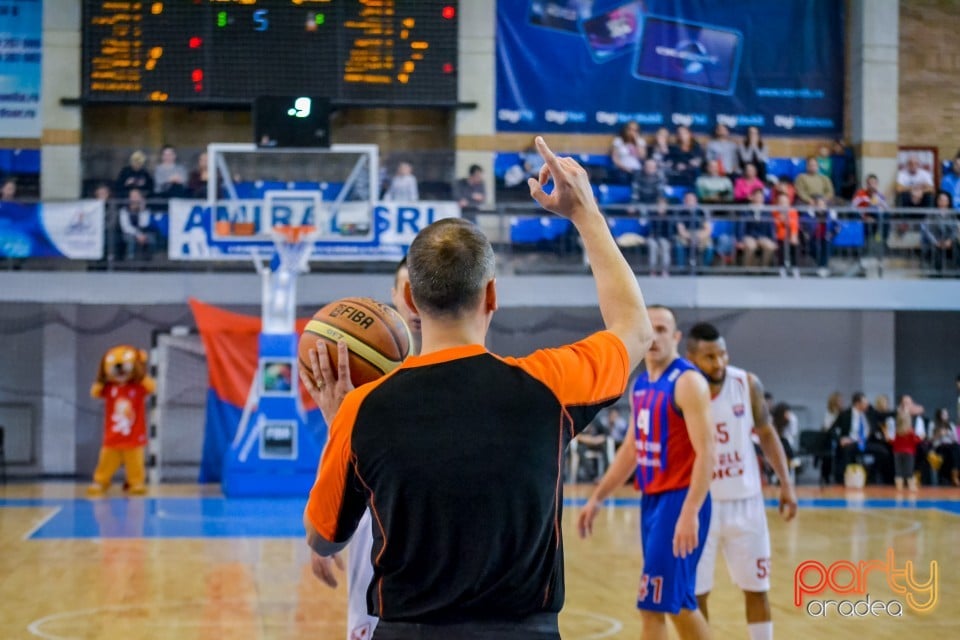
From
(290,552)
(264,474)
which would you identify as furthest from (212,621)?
(264,474)

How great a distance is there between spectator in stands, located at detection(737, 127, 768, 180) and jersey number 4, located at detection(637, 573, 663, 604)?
13693 millimetres

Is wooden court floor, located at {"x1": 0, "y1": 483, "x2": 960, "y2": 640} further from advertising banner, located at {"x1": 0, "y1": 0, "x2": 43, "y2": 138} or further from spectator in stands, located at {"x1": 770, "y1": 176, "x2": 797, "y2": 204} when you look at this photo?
advertising banner, located at {"x1": 0, "y1": 0, "x2": 43, "y2": 138}

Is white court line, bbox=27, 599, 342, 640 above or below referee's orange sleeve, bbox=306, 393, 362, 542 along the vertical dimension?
below

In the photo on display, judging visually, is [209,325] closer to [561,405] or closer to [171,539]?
[171,539]

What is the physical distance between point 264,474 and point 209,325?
2.28 meters

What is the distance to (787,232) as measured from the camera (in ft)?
55.2

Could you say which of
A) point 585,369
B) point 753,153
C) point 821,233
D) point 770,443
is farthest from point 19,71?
point 585,369

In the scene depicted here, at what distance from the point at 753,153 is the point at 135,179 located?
8.97 m

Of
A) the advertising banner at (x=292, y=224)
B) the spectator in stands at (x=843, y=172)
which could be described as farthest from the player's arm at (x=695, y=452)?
the spectator in stands at (x=843, y=172)

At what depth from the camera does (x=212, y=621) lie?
7.17 metres

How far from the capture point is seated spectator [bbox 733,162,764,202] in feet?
57.9

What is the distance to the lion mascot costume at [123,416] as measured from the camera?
14.8 metres

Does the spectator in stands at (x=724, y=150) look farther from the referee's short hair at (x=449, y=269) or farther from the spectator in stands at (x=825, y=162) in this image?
the referee's short hair at (x=449, y=269)

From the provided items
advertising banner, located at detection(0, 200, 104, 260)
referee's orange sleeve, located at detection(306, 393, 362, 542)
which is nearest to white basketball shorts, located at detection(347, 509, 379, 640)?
referee's orange sleeve, located at detection(306, 393, 362, 542)
